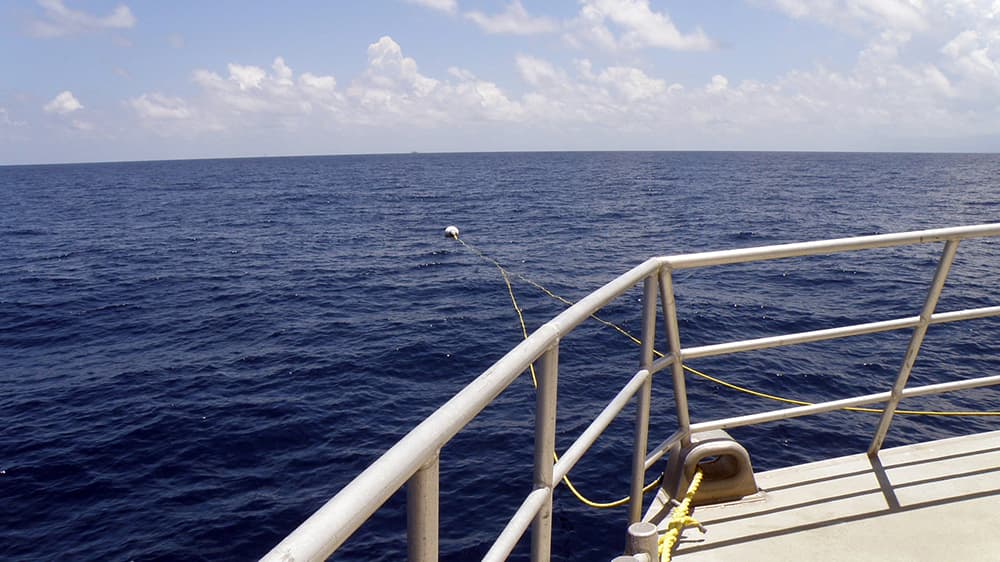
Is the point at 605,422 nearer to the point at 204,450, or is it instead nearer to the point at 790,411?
the point at 790,411

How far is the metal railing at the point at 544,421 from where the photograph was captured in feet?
3.42

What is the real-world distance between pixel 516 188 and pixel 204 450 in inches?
2778

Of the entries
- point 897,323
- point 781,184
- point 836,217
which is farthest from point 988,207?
point 897,323

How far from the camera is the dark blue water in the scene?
9625 mm

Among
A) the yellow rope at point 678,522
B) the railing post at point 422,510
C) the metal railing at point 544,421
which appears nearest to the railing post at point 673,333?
the metal railing at point 544,421

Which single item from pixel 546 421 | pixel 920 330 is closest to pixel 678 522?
pixel 920 330

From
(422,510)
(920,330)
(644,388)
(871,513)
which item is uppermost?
(422,510)

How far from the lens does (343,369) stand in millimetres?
15688

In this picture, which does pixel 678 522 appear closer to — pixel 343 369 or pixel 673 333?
pixel 673 333

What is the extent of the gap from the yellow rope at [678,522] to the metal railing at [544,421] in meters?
0.22

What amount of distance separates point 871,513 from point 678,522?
1068mm

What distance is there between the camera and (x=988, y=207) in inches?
1906

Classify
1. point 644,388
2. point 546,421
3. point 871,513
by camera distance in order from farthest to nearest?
point 871,513, point 644,388, point 546,421

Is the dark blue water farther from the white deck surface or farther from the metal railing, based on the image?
the metal railing
